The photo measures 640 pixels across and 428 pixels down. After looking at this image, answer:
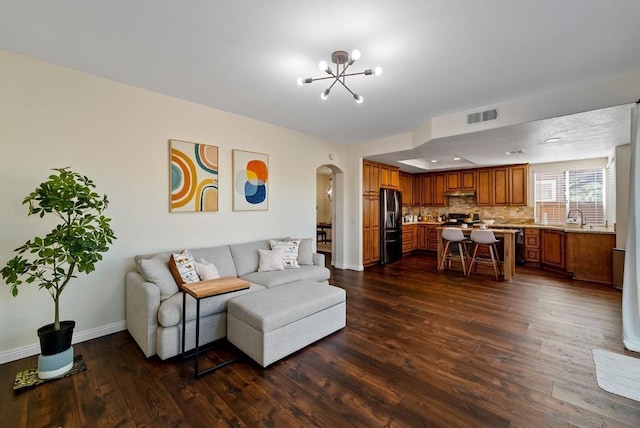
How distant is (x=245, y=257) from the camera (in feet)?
12.0

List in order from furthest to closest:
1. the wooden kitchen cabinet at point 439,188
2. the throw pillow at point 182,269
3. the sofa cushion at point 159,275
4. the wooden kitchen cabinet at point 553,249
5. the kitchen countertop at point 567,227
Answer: the wooden kitchen cabinet at point 439,188 → the wooden kitchen cabinet at point 553,249 → the kitchen countertop at point 567,227 → the throw pillow at point 182,269 → the sofa cushion at point 159,275

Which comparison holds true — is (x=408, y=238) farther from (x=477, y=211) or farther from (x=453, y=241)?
(x=453, y=241)

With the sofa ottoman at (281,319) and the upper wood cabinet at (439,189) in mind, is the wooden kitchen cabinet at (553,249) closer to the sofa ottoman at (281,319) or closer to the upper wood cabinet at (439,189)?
the upper wood cabinet at (439,189)

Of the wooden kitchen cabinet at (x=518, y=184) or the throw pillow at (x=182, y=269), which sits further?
the wooden kitchen cabinet at (x=518, y=184)

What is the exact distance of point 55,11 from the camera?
1883mm

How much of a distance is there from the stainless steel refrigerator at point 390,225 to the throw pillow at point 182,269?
4.37 meters

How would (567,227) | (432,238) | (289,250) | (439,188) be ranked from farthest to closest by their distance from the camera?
(439,188) → (432,238) → (567,227) → (289,250)

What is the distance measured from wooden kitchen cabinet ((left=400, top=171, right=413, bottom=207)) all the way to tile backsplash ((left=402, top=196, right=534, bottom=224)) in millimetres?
275

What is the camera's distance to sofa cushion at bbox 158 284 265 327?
2.34 metres

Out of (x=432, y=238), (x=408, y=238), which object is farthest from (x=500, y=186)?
(x=408, y=238)

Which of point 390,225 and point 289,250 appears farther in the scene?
point 390,225

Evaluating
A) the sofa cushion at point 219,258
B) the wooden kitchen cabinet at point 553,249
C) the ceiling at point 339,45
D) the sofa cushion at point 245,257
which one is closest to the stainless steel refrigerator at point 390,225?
the ceiling at point 339,45

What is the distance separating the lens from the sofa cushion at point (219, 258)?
3.26 meters

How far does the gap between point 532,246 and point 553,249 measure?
1.52 ft
